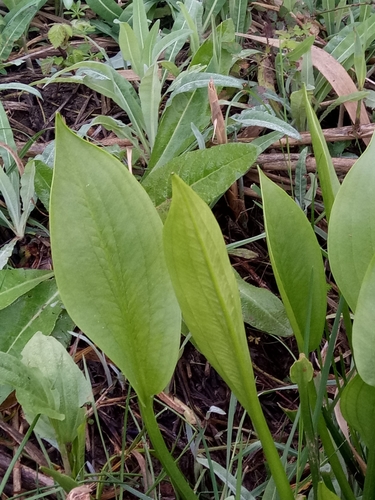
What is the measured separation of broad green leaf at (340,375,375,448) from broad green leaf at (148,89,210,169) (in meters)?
0.62

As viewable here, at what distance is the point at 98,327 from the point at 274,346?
46cm

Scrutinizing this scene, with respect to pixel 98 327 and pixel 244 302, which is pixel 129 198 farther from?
pixel 244 302

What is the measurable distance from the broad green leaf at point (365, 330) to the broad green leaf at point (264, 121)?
21.4 inches

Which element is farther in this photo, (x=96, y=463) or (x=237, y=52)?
(x=237, y=52)

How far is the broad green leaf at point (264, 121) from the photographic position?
928mm

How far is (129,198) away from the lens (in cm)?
45

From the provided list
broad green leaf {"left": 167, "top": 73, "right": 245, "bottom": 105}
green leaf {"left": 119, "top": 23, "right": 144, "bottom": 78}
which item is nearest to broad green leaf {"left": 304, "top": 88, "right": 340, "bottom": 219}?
broad green leaf {"left": 167, "top": 73, "right": 245, "bottom": 105}

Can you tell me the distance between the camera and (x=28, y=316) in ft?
2.89

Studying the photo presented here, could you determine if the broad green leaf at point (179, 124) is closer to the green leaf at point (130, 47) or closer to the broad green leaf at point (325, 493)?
the green leaf at point (130, 47)

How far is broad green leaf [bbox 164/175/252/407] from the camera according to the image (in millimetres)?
393

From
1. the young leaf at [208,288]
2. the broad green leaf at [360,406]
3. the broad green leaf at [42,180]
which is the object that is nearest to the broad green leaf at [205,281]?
the young leaf at [208,288]

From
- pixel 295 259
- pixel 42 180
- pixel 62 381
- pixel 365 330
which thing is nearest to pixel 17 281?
pixel 42 180

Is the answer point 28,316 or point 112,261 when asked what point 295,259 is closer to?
point 112,261

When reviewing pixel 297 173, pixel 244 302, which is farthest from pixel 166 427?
pixel 297 173
